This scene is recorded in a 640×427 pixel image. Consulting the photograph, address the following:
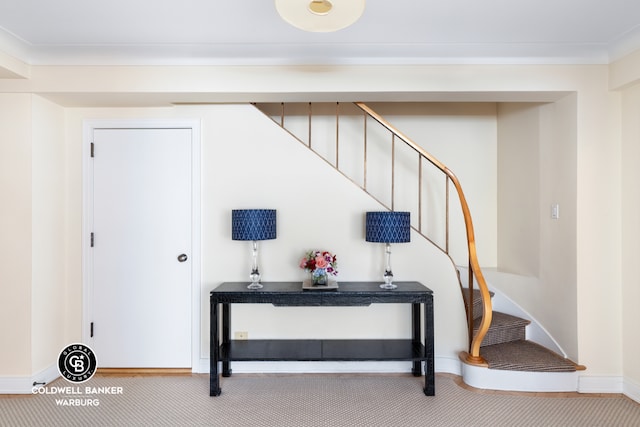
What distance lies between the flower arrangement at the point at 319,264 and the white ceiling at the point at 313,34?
4.72ft

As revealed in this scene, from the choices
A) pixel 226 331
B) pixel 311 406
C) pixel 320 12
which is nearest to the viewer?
pixel 320 12

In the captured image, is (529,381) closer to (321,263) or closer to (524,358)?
(524,358)

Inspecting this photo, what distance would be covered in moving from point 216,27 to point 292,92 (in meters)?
0.69

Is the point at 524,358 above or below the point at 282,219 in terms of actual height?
below

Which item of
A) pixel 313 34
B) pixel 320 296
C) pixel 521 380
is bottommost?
pixel 521 380

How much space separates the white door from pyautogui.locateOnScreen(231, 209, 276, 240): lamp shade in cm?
57

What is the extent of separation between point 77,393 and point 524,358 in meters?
3.37

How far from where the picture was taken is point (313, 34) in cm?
248

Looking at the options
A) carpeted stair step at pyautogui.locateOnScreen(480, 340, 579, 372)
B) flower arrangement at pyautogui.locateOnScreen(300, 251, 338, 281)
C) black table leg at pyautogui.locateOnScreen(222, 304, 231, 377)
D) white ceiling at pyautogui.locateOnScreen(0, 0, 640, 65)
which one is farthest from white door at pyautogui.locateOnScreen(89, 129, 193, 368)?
carpeted stair step at pyautogui.locateOnScreen(480, 340, 579, 372)

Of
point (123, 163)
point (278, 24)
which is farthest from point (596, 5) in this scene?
point (123, 163)

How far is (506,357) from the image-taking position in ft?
9.70

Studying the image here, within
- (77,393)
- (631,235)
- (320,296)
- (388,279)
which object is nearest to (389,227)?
(388,279)

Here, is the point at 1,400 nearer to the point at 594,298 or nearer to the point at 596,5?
the point at 594,298

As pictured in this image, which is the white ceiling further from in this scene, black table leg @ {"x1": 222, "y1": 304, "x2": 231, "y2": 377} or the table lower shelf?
the table lower shelf
